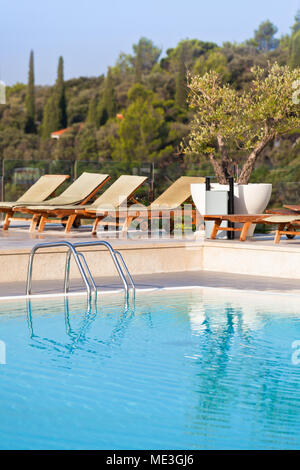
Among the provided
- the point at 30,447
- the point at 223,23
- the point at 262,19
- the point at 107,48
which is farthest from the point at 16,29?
the point at 30,447

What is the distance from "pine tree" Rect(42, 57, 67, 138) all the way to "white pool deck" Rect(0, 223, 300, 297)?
5398 centimetres

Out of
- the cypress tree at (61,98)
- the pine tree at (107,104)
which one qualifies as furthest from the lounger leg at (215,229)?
the cypress tree at (61,98)

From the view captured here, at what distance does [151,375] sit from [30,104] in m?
63.6

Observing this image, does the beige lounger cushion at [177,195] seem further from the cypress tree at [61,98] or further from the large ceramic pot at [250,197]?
the cypress tree at [61,98]

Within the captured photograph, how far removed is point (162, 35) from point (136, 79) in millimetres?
9069

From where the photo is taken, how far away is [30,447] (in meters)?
3.11

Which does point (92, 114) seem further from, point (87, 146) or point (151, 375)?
point (151, 375)

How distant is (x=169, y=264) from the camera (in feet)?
29.2

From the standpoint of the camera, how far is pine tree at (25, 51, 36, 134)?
6350 centimetres

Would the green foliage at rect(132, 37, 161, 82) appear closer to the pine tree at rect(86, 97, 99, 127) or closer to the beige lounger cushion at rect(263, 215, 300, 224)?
the pine tree at rect(86, 97, 99, 127)

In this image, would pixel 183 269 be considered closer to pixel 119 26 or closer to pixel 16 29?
pixel 16 29

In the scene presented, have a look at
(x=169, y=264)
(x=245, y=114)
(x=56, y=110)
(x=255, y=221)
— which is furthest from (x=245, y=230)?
(x=56, y=110)

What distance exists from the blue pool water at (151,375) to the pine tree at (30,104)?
58.5 meters

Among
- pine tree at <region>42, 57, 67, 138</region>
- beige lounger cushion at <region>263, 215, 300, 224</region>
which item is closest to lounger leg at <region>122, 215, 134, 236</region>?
beige lounger cushion at <region>263, 215, 300, 224</region>
